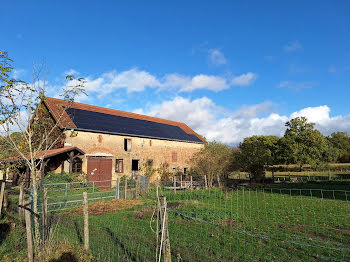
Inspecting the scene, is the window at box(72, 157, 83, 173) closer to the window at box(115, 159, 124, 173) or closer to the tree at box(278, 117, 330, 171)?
the window at box(115, 159, 124, 173)

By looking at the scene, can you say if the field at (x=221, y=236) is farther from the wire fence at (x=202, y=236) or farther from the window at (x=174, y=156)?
the window at (x=174, y=156)

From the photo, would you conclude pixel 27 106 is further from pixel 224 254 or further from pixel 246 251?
pixel 246 251

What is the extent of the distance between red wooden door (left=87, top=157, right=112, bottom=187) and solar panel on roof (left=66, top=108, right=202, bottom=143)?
2.76 metres

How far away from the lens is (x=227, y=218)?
27.6 feet

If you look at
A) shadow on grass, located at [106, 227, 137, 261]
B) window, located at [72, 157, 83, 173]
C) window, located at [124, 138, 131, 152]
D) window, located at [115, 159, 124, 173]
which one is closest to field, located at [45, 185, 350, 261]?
shadow on grass, located at [106, 227, 137, 261]

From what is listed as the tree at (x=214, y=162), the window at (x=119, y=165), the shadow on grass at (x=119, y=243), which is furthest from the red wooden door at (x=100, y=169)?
the shadow on grass at (x=119, y=243)

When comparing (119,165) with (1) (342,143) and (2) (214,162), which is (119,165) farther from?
(1) (342,143)

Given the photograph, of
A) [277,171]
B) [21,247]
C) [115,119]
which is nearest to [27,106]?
[21,247]

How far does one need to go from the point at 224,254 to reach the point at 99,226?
4520mm

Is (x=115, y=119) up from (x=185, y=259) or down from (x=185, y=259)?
up

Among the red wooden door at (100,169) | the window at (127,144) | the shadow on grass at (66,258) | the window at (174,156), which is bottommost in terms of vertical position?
the shadow on grass at (66,258)

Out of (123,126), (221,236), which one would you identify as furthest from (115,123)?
(221,236)

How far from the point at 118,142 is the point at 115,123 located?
276cm

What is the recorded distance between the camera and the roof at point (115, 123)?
20359 millimetres
